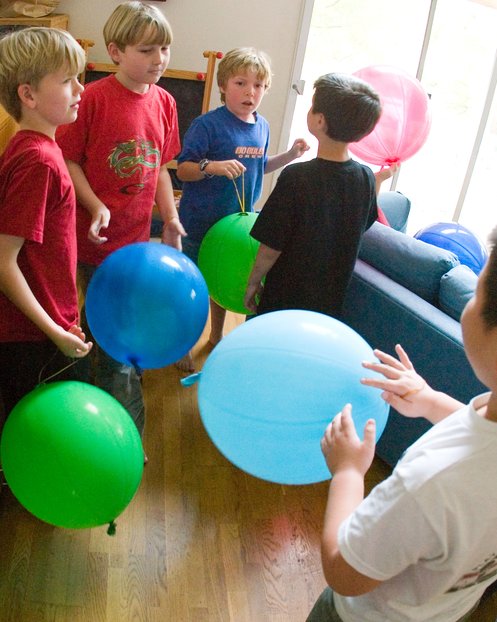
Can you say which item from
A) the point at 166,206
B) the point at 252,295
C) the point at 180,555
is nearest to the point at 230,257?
the point at 252,295

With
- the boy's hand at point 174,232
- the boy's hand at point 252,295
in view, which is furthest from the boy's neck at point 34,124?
the boy's hand at point 252,295

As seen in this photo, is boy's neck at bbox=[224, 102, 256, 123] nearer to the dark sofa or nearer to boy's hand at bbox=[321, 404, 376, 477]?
the dark sofa

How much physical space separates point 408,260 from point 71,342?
4.17 ft

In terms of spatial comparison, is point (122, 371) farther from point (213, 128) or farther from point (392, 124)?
point (392, 124)

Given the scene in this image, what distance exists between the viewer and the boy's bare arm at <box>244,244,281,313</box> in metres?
2.11

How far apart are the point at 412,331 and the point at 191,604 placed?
1092 mm

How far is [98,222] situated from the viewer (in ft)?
6.36

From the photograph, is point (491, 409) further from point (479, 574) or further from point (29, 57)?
point (29, 57)

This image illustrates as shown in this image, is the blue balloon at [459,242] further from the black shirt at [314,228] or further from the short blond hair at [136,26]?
the short blond hair at [136,26]

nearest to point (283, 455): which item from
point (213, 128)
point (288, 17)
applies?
point (213, 128)

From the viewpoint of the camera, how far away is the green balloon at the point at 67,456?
1578mm

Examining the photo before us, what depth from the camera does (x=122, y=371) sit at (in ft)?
7.46

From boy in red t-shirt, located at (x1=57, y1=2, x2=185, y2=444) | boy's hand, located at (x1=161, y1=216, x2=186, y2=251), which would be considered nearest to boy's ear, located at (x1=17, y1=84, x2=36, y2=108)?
boy in red t-shirt, located at (x1=57, y1=2, x2=185, y2=444)

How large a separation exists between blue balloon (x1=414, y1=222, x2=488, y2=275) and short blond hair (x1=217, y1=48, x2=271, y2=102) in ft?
3.70
